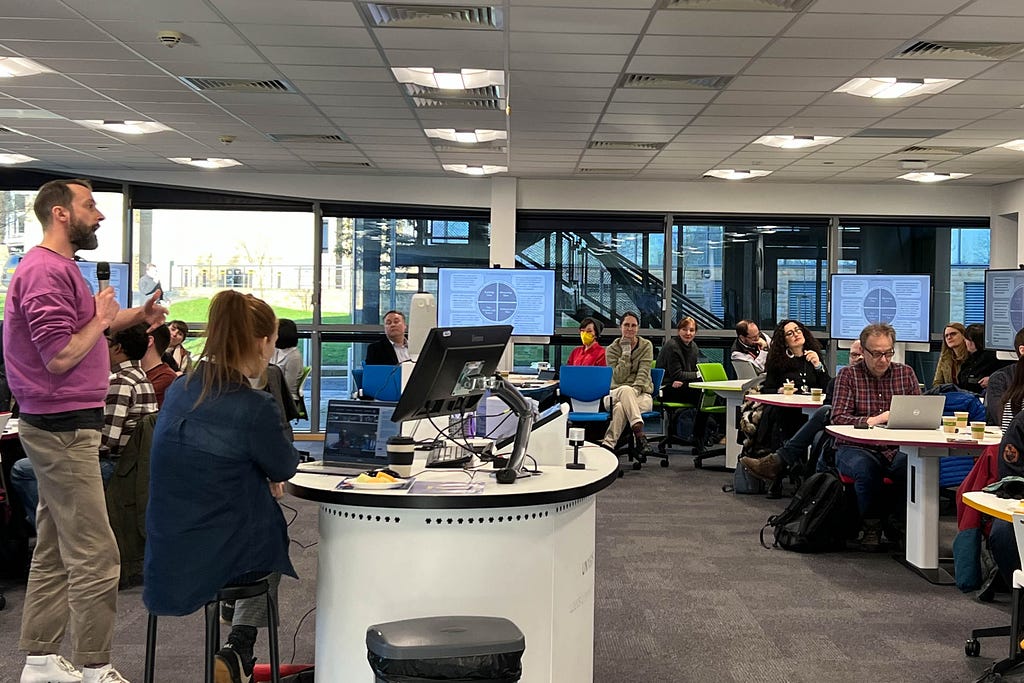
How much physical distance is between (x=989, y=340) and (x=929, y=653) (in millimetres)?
5419

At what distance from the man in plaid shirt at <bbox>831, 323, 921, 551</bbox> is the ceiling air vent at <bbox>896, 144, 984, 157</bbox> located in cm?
400

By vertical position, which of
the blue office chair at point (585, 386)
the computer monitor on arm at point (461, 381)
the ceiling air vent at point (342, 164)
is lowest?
the blue office chair at point (585, 386)

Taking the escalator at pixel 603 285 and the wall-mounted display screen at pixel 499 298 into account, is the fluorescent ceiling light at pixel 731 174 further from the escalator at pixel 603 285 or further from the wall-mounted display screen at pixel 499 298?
the wall-mounted display screen at pixel 499 298

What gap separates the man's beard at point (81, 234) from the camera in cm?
345

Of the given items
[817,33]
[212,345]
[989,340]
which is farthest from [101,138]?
[989,340]

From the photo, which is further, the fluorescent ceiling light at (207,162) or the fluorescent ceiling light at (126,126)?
the fluorescent ceiling light at (207,162)

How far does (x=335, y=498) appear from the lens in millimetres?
2871

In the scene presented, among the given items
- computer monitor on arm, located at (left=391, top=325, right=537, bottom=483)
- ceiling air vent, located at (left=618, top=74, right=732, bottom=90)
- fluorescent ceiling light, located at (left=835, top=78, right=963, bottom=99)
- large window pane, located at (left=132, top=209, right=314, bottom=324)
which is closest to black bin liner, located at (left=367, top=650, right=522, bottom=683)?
computer monitor on arm, located at (left=391, top=325, right=537, bottom=483)

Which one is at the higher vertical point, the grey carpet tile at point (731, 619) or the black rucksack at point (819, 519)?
the black rucksack at point (819, 519)

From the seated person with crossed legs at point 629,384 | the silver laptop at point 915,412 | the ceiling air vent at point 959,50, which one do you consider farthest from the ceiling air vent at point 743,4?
the seated person with crossed legs at point 629,384

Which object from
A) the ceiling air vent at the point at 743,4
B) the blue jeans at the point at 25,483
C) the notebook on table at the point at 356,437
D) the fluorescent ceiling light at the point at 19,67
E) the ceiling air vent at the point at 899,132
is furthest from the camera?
the ceiling air vent at the point at 899,132

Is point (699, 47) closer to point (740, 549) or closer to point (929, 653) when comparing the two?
point (740, 549)

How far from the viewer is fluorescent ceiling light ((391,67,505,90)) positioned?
266 inches

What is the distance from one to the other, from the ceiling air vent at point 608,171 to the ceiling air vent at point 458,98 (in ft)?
10.8
